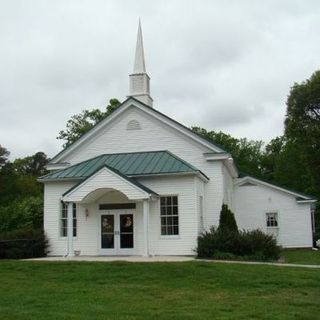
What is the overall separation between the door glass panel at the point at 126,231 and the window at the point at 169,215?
149cm

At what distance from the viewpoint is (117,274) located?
1656 cm

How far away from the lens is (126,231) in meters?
24.9

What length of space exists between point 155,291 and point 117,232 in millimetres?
11391

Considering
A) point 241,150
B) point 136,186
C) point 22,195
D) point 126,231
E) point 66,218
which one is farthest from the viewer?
point 241,150

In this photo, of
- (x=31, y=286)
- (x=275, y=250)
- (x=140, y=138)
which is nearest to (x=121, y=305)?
(x=31, y=286)

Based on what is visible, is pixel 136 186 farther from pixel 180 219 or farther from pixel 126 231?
pixel 126 231

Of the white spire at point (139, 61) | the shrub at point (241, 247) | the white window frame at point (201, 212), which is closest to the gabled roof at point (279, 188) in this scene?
the white window frame at point (201, 212)

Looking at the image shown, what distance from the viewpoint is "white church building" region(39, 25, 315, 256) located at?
23938 mm

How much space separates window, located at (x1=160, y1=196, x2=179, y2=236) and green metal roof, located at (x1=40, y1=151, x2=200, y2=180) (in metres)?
1.36

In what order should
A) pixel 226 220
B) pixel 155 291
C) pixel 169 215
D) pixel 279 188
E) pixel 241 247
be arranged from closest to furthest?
pixel 155 291, pixel 241 247, pixel 169 215, pixel 226 220, pixel 279 188

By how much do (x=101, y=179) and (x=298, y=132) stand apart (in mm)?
23045

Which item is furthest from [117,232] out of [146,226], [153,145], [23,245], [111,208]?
[153,145]

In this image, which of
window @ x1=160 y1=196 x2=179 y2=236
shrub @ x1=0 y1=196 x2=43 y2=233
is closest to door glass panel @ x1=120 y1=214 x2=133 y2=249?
window @ x1=160 y1=196 x2=179 y2=236

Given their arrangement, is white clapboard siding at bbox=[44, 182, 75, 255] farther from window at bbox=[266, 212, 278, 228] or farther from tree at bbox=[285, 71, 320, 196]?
tree at bbox=[285, 71, 320, 196]
